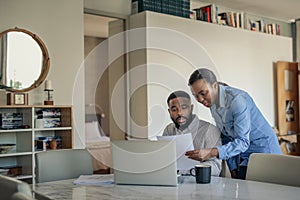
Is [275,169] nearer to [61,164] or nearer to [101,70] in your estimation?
[61,164]

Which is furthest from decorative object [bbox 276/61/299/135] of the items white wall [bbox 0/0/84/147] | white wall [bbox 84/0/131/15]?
white wall [bbox 0/0/84/147]

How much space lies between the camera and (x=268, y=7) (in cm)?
Answer: 612

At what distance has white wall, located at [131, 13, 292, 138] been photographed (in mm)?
4473

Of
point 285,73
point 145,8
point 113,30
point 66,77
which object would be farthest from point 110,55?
point 285,73

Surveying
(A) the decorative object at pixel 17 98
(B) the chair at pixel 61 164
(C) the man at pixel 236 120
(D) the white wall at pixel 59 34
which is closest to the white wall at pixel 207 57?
(D) the white wall at pixel 59 34

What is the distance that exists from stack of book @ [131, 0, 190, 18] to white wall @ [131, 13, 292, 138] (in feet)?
0.37

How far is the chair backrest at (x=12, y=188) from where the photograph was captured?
1.27 m

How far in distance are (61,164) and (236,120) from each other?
1.16m

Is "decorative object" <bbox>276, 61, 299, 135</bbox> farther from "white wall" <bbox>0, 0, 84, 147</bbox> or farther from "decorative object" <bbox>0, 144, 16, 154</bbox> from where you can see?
"decorative object" <bbox>0, 144, 16, 154</bbox>

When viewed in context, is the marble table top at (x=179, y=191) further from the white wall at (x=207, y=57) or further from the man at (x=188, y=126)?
the white wall at (x=207, y=57)

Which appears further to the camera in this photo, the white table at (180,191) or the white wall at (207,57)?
the white wall at (207,57)

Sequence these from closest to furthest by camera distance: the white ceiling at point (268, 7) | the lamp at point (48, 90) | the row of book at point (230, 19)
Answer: the lamp at point (48, 90)
the row of book at point (230, 19)
the white ceiling at point (268, 7)

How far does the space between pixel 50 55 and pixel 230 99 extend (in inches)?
74.0

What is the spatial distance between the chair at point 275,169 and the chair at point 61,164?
1.05 m
